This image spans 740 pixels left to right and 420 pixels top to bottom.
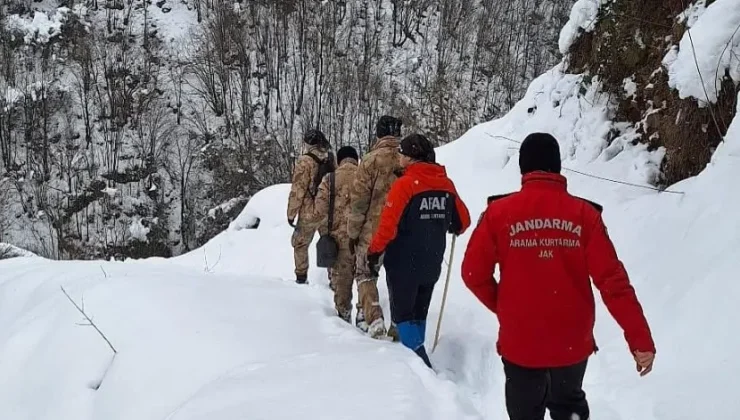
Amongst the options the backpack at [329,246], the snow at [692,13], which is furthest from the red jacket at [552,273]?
the snow at [692,13]

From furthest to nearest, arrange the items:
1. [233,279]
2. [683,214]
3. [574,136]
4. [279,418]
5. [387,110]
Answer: [387,110], [574,136], [233,279], [683,214], [279,418]

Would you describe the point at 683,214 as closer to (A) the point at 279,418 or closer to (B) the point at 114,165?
(A) the point at 279,418

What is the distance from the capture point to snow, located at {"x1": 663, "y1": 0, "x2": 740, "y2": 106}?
452cm

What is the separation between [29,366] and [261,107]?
26146 mm

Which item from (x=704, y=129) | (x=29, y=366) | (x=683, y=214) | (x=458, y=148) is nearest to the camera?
(x=29, y=366)

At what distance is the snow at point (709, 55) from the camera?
4.52 meters

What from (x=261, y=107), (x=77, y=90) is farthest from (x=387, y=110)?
(x=77, y=90)

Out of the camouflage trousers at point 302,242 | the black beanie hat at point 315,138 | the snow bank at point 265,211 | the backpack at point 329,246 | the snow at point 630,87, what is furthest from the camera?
the snow bank at point 265,211

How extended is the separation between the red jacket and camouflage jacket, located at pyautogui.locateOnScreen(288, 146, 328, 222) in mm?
3170

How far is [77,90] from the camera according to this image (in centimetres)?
2783

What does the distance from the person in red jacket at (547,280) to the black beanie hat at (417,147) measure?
1300 mm

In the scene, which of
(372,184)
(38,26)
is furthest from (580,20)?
(38,26)

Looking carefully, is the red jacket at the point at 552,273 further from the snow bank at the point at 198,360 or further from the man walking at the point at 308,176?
the man walking at the point at 308,176

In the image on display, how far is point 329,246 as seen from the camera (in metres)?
4.65
